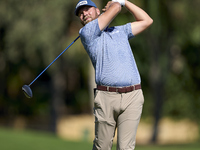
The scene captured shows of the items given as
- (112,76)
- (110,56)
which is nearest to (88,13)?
(110,56)

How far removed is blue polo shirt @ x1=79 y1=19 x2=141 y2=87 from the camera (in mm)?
4672

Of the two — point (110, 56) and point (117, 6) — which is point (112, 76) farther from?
point (117, 6)

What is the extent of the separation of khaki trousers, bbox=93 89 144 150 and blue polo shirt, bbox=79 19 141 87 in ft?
0.44

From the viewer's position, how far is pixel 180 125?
2444 cm

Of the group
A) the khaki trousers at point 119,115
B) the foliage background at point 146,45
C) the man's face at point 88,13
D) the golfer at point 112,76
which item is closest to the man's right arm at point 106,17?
the golfer at point 112,76

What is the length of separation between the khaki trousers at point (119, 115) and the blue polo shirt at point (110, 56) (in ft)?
0.44

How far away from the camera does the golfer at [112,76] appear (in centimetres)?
468

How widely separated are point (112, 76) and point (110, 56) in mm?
204

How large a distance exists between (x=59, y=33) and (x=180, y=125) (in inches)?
336

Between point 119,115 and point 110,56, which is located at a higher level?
point 110,56

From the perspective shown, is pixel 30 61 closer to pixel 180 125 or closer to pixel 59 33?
pixel 59 33

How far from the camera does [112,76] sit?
4.70 meters

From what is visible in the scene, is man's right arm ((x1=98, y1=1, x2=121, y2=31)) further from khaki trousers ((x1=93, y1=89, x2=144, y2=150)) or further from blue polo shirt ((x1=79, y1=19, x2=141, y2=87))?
khaki trousers ((x1=93, y1=89, x2=144, y2=150))

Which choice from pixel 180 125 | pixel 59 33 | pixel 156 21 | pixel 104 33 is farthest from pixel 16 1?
pixel 104 33
